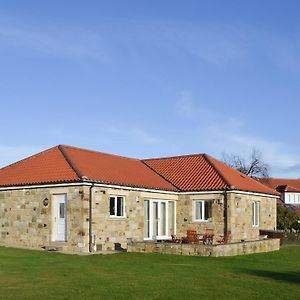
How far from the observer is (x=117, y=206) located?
88.8ft

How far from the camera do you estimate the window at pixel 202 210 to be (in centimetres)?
3052

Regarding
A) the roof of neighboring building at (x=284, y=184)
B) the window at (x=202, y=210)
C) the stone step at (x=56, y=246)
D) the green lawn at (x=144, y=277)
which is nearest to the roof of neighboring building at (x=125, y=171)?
the window at (x=202, y=210)

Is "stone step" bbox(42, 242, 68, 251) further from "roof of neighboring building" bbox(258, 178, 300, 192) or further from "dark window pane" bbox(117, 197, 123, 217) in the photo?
"roof of neighboring building" bbox(258, 178, 300, 192)

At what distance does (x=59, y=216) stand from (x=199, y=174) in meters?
10.00

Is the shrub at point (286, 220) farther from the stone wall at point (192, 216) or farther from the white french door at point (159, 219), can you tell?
the white french door at point (159, 219)

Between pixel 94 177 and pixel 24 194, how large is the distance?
3880 millimetres

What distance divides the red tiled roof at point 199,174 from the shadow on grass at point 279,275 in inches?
470

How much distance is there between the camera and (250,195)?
32.0 m

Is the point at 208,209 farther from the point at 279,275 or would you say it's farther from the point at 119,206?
the point at 279,275

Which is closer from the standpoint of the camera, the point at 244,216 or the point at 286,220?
the point at 244,216

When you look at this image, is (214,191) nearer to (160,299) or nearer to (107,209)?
(107,209)

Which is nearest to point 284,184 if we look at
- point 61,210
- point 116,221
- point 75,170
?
point 116,221

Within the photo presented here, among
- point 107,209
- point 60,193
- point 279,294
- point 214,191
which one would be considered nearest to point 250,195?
point 214,191

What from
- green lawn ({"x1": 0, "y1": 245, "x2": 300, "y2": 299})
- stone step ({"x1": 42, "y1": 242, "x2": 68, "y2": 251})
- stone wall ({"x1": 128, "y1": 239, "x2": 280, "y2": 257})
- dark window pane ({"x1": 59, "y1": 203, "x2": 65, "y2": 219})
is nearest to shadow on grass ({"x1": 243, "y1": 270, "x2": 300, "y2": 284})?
green lawn ({"x1": 0, "y1": 245, "x2": 300, "y2": 299})
